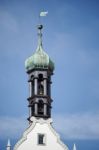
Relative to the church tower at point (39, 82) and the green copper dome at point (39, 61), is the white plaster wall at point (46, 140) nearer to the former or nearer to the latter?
the church tower at point (39, 82)

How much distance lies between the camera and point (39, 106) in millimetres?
71000

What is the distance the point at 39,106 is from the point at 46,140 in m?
3.89

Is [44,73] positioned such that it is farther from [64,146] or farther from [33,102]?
[64,146]

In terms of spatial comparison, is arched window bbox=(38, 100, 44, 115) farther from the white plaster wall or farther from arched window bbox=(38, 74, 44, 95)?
the white plaster wall

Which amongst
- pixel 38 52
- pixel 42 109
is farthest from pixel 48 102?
pixel 38 52

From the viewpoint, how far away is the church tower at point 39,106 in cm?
6844

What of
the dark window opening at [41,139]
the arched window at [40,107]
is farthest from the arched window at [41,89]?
the dark window opening at [41,139]

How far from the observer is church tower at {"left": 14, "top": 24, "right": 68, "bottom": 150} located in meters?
68.4

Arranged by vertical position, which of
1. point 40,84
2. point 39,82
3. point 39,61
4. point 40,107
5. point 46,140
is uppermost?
point 39,61

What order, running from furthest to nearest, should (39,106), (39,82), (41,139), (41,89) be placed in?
(39,82) → (41,89) → (39,106) → (41,139)

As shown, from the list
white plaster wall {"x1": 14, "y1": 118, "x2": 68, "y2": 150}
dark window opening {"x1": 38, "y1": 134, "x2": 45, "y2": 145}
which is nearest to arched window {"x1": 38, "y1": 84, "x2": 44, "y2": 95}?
white plaster wall {"x1": 14, "y1": 118, "x2": 68, "y2": 150}

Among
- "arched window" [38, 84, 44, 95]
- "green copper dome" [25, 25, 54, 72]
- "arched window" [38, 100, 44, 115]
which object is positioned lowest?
"arched window" [38, 100, 44, 115]

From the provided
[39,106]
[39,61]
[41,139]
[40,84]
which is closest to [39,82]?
[40,84]

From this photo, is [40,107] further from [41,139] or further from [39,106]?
[41,139]
